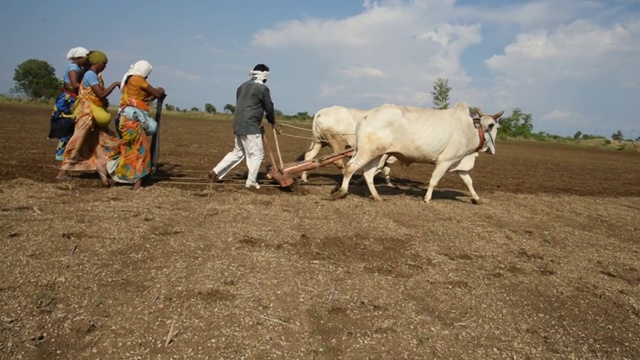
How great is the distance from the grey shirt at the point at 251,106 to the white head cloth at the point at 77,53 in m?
2.69

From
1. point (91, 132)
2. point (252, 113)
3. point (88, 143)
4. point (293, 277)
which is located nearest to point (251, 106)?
point (252, 113)

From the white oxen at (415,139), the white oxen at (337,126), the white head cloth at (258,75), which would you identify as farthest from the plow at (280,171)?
the white oxen at (337,126)

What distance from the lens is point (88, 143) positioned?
313 inches

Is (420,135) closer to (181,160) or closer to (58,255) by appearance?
(58,255)

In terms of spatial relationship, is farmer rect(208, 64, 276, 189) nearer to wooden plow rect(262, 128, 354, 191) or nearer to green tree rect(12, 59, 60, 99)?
wooden plow rect(262, 128, 354, 191)

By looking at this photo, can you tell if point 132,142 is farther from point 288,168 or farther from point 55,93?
point 55,93

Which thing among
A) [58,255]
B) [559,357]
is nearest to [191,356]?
[58,255]

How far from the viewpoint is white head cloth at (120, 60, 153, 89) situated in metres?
7.38

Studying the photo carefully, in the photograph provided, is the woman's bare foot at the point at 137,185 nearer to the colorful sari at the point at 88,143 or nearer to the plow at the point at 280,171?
the colorful sari at the point at 88,143

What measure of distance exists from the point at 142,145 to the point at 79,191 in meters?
1.23

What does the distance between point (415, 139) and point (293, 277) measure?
446 cm

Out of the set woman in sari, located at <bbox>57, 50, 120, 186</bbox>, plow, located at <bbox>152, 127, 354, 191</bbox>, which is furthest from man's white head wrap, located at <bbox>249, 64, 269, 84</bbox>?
woman in sari, located at <bbox>57, 50, 120, 186</bbox>

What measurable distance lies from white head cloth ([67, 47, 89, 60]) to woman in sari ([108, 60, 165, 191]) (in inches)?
36.2

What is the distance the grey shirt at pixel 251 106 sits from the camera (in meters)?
8.16
